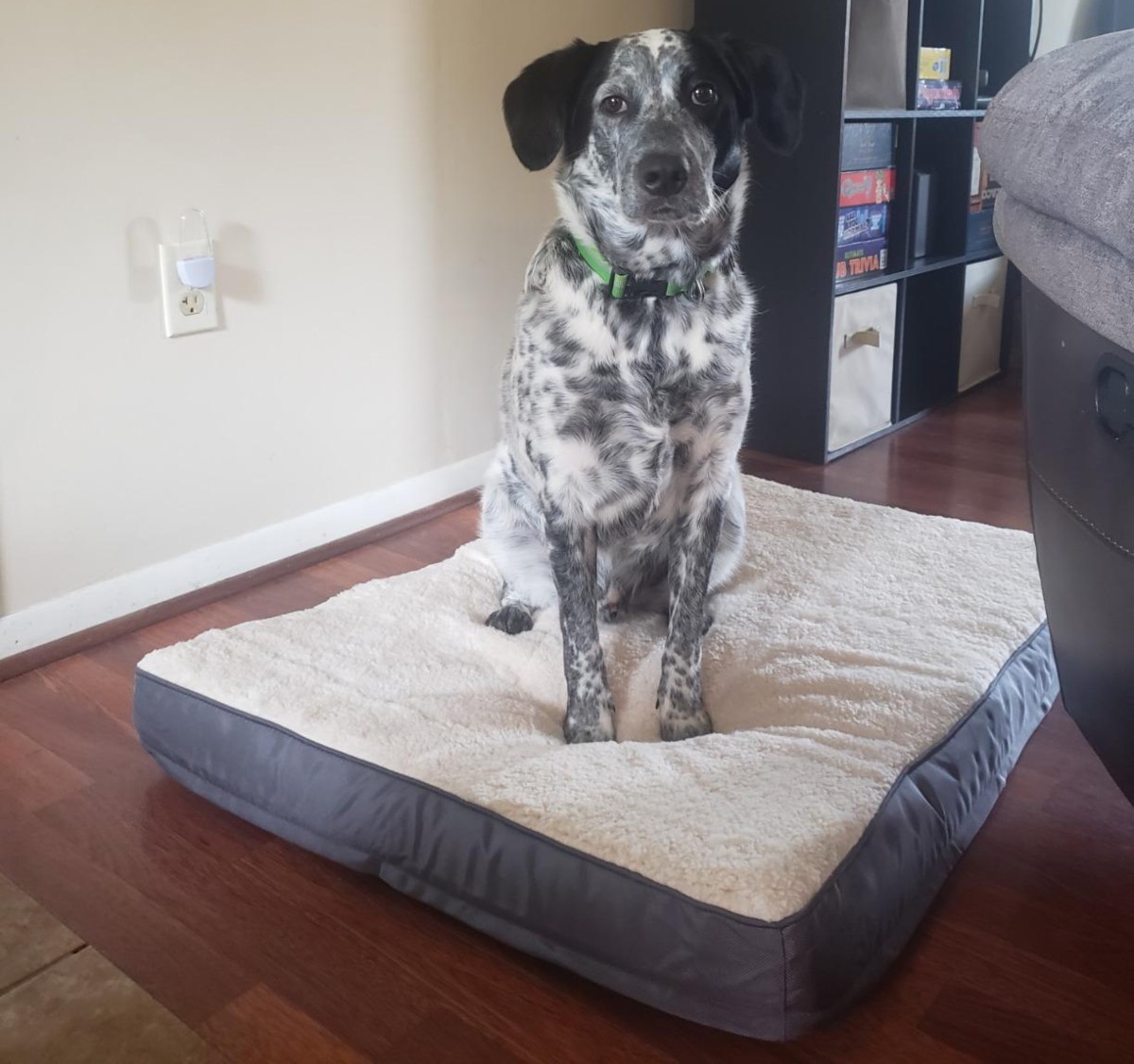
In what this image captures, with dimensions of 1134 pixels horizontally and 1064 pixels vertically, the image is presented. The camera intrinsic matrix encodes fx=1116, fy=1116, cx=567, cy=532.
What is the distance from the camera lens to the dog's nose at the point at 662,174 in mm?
1516

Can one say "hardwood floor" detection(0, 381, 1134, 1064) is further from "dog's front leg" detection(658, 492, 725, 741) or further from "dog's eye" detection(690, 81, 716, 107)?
"dog's eye" detection(690, 81, 716, 107)

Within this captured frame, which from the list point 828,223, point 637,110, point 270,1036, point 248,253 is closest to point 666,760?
point 270,1036

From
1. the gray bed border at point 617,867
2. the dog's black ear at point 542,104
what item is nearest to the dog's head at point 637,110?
the dog's black ear at point 542,104

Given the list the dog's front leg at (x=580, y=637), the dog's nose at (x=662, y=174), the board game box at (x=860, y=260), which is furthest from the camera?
the board game box at (x=860, y=260)

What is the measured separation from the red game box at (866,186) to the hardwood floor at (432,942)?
1673 mm

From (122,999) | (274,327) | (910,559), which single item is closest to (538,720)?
(122,999)

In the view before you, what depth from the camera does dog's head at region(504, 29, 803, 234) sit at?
61.7 inches

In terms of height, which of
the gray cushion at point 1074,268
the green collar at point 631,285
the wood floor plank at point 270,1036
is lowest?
the wood floor plank at point 270,1036

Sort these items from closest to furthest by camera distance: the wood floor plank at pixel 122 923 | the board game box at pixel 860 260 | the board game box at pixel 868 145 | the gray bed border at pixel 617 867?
the gray bed border at pixel 617 867 → the wood floor plank at pixel 122 923 → the board game box at pixel 868 145 → the board game box at pixel 860 260

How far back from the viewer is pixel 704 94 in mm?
1621

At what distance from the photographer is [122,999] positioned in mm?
1192

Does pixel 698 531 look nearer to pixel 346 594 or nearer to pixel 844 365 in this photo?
pixel 346 594

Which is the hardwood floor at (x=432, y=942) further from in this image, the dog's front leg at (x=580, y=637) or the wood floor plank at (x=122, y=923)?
the dog's front leg at (x=580, y=637)

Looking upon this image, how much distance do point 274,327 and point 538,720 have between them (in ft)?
3.48
